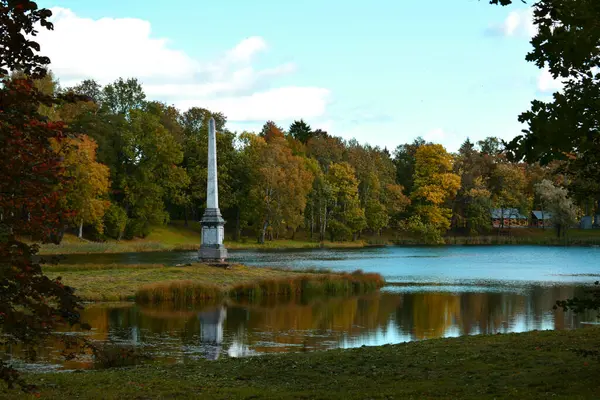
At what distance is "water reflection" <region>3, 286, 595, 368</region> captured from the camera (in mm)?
19312

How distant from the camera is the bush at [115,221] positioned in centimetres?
6925

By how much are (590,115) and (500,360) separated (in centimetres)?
543

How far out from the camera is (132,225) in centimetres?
7212

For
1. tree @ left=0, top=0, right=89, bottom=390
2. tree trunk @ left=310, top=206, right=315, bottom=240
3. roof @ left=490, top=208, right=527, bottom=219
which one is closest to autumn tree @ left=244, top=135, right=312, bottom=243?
tree trunk @ left=310, top=206, right=315, bottom=240

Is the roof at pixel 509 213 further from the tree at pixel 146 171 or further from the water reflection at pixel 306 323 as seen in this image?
the water reflection at pixel 306 323

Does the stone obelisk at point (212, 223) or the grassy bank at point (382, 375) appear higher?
the stone obelisk at point (212, 223)

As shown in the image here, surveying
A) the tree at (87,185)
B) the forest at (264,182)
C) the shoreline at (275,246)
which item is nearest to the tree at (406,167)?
the forest at (264,182)

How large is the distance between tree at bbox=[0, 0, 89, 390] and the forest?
177 feet

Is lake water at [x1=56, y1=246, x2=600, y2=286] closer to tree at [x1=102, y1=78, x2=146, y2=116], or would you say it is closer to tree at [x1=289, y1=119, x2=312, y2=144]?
tree at [x1=102, y1=78, x2=146, y2=116]

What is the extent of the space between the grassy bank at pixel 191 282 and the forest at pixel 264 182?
26.2 m

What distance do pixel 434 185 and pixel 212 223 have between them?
5410 centimetres

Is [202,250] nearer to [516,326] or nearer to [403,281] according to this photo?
[403,281]

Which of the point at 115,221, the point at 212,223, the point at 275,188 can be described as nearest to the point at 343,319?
the point at 212,223

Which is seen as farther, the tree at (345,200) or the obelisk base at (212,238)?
the tree at (345,200)
